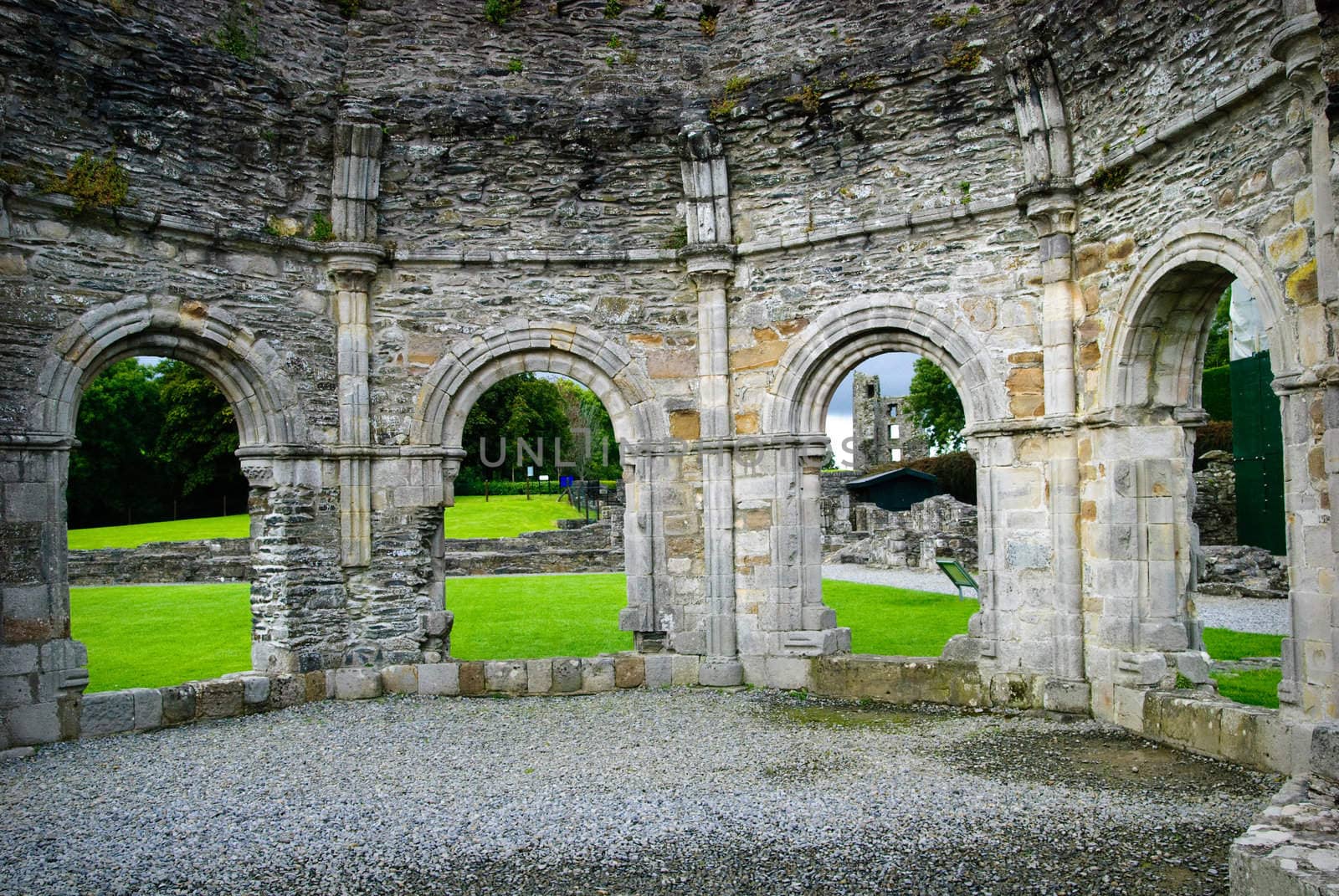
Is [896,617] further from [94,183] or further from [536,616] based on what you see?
[94,183]

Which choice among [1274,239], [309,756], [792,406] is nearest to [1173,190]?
[1274,239]

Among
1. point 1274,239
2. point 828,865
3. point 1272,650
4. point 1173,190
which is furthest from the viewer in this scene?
point 1272,650

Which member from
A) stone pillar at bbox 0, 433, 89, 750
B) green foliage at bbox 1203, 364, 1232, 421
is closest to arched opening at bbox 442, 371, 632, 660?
stone pillar at bbox 0, 433, 89, 750

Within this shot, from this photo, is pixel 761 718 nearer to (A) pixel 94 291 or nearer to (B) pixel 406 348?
(B) pixel 406 348

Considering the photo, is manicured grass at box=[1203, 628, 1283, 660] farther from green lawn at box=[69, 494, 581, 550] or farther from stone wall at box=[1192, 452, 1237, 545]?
green lawn at box=[69, 494, 581, 550]

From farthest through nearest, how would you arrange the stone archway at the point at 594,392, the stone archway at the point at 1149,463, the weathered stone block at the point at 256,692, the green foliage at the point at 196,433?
the green foliage at the point at 196,433
the stone archway at the point at 594,392
the weathered stone block at the point at 256,692
the stone archway at the point at 1149,463

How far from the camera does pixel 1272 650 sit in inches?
379

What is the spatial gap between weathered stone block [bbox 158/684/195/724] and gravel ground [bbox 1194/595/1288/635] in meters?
9.55

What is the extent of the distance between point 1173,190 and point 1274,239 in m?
1.10

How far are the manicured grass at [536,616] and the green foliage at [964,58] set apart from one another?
21.5 feet

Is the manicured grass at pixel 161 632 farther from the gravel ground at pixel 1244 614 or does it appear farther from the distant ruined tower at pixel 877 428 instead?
the distant ruined tower at pixel 877 428

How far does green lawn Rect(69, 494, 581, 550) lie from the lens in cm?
2367

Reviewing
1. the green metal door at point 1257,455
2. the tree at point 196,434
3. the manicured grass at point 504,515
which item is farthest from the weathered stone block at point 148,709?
the tree at point 196,434

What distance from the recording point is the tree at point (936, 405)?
3294 centimetres
